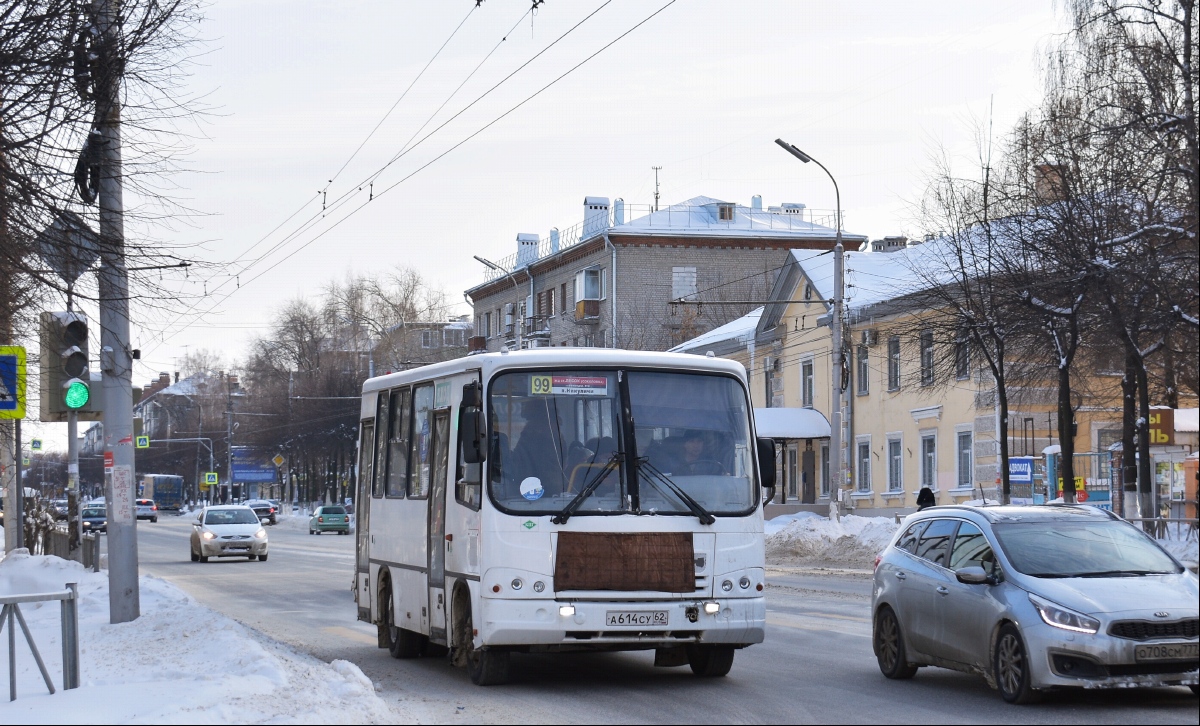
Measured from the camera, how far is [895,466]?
47.4m

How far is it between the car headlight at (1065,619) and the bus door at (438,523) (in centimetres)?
502

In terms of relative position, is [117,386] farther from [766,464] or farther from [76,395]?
[766,464]

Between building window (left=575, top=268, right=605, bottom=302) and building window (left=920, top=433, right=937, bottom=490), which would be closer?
building window (left=920, top=433, right=937, bottom=490)

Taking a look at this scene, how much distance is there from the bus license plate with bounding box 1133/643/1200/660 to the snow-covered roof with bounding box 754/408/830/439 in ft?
130

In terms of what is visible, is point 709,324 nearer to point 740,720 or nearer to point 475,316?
point 475,316

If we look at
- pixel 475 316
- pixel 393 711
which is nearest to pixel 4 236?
pixel 393 711

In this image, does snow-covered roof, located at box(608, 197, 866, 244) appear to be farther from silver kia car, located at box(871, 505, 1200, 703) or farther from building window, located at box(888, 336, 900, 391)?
silver kia car, located at box(871, 505, 1200, 703)

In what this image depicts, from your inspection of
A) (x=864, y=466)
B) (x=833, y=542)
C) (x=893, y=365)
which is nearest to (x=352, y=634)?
(x=833, y=542)

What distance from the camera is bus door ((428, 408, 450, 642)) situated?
43.2ft

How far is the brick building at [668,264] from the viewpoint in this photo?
2611 inches

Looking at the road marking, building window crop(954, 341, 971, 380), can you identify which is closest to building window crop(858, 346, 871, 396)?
building window crop(954, 341, 971, 380)

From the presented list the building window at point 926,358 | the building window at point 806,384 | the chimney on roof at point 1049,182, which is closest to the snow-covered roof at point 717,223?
the building window at point 806,384

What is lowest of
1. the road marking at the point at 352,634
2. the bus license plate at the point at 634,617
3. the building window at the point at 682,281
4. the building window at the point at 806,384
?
the road marking at the point at 352,634

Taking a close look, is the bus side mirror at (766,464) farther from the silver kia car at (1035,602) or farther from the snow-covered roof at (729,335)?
the snow-covered roof at (729,335)
